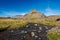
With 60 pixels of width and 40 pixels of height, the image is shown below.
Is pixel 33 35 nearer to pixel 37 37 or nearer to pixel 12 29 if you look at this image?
pixel 37 37

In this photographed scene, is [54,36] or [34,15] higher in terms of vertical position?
[34,15]

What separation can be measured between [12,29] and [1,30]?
262 cm

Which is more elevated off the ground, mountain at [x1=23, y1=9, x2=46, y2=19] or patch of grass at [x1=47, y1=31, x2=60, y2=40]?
mountain at [x1=23, y1=9, x2=46, y2=19]

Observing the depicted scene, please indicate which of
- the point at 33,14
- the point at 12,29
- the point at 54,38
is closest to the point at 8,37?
the point at 12,29

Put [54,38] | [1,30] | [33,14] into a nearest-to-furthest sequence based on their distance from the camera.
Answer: [54,38]
[1,30]
[33,14]

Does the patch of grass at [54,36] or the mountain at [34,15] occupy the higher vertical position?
the mountain at [34,15]

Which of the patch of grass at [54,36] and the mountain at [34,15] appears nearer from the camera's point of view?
the patch of grass at [54,36]

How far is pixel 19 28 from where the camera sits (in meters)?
35.6

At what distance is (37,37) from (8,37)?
19.5ft

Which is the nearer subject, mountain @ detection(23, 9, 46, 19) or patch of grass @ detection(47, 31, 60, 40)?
patch of grass @ detection(47, 31, 60, 40)

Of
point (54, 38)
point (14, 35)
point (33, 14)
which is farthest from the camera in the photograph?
point (33, 14)

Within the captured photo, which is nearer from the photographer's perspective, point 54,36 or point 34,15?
point 54,36

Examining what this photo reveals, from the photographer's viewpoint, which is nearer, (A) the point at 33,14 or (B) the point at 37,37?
(B) the point at 37,37

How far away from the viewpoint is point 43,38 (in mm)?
29391
